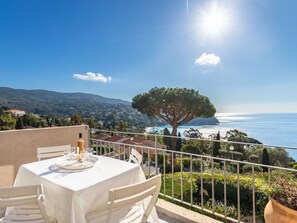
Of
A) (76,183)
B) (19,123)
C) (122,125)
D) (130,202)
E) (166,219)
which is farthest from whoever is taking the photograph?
(122,125)

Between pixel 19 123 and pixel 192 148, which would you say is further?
pixel 192 148

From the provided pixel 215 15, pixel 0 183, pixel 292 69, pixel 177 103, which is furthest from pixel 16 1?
pixel 292 69

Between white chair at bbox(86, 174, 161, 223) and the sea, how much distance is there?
1491 centimetres

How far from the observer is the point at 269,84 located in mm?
20266

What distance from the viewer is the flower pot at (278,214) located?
1401mm

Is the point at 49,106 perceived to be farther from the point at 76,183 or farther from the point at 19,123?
the point at 76,183

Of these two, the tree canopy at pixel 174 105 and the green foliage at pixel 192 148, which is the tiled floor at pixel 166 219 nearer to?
the tree canopy at pixel 174 105

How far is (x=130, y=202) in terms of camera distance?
1283 millimetres

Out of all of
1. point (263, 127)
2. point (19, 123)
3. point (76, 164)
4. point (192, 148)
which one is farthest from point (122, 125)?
point (263, 127)

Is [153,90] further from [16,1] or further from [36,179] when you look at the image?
[36,179]

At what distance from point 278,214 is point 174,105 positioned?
1503 centimetres

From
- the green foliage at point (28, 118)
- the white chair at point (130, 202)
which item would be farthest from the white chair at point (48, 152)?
the green foliage at point (28, 118)

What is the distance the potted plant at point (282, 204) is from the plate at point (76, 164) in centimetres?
146

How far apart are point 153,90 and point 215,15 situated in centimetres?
973
